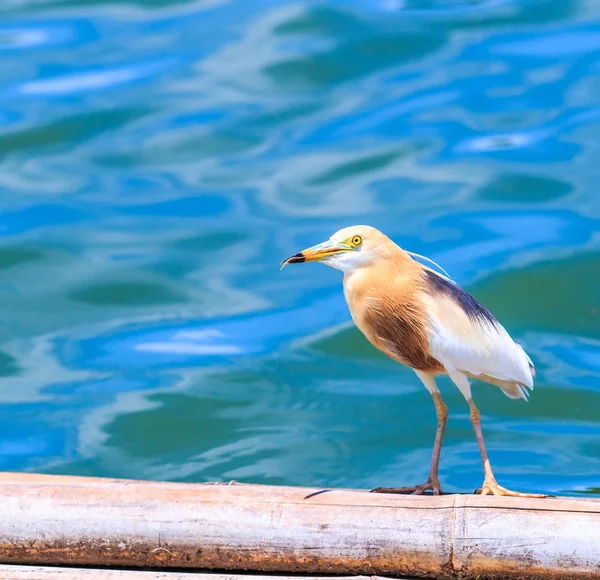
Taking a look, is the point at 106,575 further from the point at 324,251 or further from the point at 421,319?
the point at 421,319

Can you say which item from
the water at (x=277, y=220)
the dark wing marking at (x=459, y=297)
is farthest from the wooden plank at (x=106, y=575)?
the water at (x=277, y=220)

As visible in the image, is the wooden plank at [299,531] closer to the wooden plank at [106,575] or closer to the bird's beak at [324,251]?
the wooden plank at [106,575]

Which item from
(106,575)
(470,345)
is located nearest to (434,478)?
(470,345)

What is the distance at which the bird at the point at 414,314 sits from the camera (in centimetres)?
359

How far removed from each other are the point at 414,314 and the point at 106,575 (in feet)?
4.35

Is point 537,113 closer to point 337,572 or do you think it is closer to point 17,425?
point 17,425

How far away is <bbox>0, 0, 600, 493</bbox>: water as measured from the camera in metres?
7.71

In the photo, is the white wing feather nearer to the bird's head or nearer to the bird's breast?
the bird's breast

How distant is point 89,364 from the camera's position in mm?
8555

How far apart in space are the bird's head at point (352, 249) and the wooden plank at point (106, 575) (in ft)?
3.41

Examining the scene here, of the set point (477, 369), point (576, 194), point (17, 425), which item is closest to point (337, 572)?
point (477, 369)

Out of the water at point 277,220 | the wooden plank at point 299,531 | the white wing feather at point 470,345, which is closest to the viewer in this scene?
the wooden plank at point 299,531

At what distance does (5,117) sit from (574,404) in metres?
6.62

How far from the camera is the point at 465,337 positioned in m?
3.71
